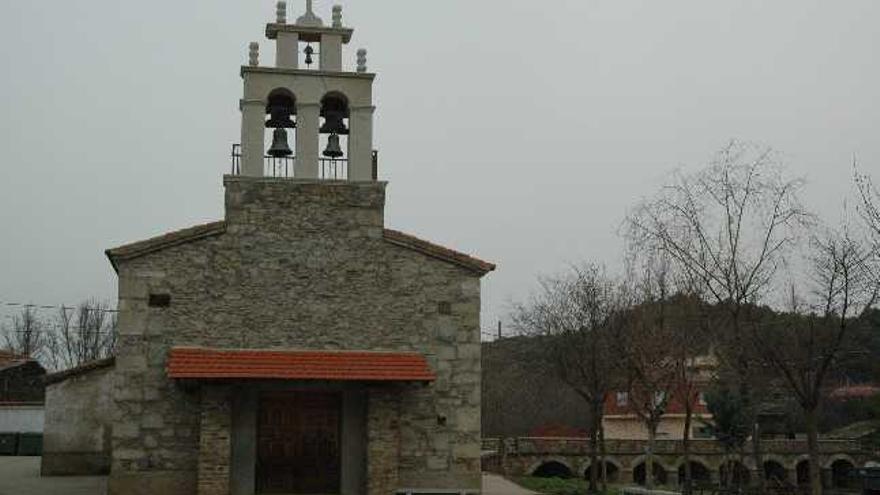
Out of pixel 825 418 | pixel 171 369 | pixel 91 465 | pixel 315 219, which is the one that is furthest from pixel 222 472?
pixel 825 418

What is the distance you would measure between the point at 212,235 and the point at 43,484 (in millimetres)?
6782

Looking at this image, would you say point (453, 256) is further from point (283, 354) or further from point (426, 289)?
point (283, 354)

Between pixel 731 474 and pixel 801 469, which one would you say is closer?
pixel 731 474

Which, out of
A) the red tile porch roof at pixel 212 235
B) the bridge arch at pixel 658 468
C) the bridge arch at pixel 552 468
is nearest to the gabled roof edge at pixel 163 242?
the red tile porch roof at pixel 212 235

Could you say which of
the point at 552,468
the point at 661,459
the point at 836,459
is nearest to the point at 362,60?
the point at 552,468

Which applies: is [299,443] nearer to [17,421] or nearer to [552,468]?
[17,421]

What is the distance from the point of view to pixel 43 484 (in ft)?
63.8

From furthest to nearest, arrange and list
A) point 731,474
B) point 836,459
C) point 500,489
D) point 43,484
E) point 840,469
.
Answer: point 840,469 < point 836,459 < point 731,474 < point 500,489 < point 43,484

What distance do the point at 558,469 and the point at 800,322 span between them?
3203 centimetres

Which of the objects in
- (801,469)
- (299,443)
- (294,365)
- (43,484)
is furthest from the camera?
(801,469)

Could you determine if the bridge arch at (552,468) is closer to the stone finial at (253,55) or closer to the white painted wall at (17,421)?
the white painted wall at (17,421)

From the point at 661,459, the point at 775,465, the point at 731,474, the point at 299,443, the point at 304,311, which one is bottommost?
the point at 775,465

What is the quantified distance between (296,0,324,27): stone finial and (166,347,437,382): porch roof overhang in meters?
6.14

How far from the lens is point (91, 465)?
72.4 ft
